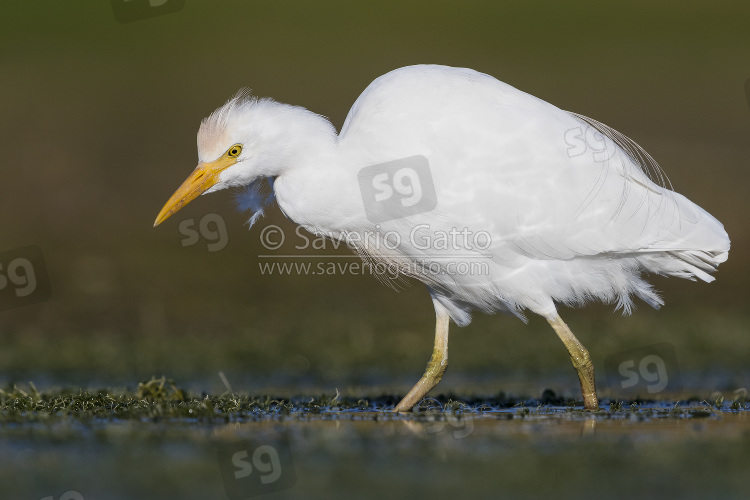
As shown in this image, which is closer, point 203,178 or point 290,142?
point 290,142

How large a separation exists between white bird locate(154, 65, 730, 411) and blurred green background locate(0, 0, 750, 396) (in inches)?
65.2

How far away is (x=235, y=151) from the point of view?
26.4 ft

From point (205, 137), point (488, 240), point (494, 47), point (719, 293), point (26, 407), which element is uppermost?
point (494, 47)

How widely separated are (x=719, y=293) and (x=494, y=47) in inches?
527

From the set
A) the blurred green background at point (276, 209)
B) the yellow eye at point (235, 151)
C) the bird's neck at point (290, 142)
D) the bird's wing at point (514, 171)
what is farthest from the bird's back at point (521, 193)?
the blurred green background at point (276, 209)

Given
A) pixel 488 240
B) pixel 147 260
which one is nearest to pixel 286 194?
pixel 488 240

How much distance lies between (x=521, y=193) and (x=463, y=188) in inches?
17.5

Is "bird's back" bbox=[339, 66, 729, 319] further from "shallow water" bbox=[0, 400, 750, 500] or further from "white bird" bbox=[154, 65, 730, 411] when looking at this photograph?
"shallow water" bbox=[0, 400, 750, 500]

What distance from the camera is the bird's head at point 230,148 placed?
7969mm

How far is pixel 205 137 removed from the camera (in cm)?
802

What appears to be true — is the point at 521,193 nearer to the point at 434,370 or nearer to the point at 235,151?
the point at 434,370

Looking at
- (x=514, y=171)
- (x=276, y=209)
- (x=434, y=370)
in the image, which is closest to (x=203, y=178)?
(x=514, y=171)

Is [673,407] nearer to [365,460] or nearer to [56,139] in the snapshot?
[365,460]

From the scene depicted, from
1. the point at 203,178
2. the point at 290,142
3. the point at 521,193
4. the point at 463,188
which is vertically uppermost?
the point at 290,142
